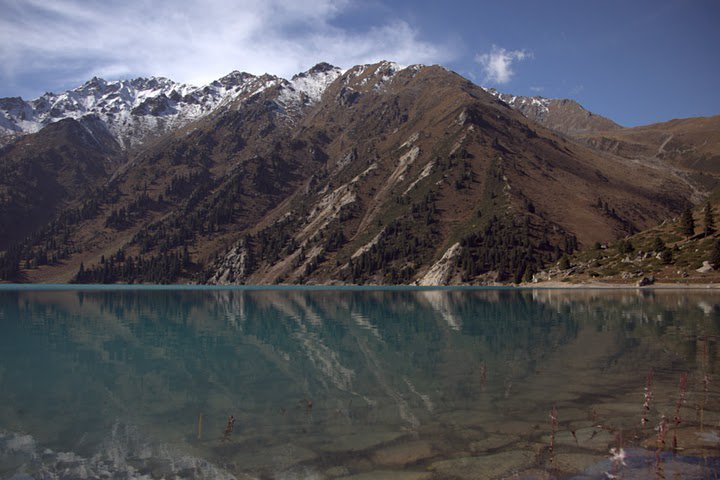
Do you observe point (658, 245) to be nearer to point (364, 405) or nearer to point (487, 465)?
point (364, 405)

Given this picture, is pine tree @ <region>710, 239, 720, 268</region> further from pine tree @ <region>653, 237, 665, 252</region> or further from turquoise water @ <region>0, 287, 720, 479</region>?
turquoise water @ <region>0, 287, 720, 479</region>

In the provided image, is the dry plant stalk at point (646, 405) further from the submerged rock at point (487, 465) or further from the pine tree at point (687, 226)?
the pine tree at point (687, 226)

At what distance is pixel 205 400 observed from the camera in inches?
1016

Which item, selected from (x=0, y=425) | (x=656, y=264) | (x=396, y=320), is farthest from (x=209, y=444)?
(x=656, y=264)

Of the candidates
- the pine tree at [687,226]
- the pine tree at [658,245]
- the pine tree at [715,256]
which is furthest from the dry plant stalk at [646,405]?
the pine tree at [687,226]

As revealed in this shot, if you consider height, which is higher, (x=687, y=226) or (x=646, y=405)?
(x=687, y=226)

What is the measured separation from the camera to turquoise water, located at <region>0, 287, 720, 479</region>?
16766 millimetres

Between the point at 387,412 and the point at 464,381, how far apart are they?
743 cm

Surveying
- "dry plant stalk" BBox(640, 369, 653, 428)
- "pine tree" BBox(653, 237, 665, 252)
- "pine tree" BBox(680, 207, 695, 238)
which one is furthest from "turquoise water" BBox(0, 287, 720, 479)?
"pine tree" BBox(680, 207, 695, 238)

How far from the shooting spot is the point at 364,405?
24062 millimetres

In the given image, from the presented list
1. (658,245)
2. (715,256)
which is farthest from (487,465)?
(658,245)

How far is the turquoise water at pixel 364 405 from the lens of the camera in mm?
16766

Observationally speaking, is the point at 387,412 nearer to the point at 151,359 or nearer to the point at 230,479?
the point at 230,479

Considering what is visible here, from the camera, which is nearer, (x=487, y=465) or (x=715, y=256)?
(x=487, y=465)
